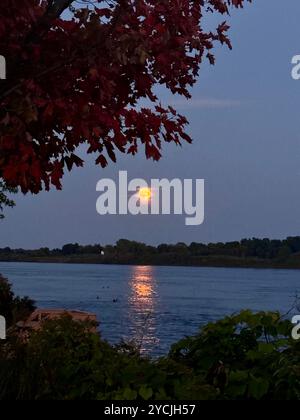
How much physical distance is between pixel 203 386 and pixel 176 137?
9.24 ft

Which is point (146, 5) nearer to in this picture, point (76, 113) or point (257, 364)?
point (76, 113)

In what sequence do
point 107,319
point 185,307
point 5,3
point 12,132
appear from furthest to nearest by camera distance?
1. point 185,307
2. point 107,319
3. point 5,3
4. point 12,132

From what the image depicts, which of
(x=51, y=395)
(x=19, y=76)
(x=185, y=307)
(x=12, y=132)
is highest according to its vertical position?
(x=19, y=76)

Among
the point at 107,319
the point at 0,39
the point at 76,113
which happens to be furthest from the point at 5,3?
the point at 107,319

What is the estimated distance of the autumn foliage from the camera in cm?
664

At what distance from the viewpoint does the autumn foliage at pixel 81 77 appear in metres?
6.64

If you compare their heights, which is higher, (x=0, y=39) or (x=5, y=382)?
(x=0, y=39)

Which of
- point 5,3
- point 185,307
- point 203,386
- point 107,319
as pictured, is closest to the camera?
point 203,386

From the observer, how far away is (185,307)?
136 metres

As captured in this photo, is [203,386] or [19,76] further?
[19,76]

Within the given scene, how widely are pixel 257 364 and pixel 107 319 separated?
4062 inches

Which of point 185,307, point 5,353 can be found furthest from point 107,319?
point 5,353

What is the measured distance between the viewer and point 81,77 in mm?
7055

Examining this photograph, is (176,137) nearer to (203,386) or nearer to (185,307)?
(203,386)
